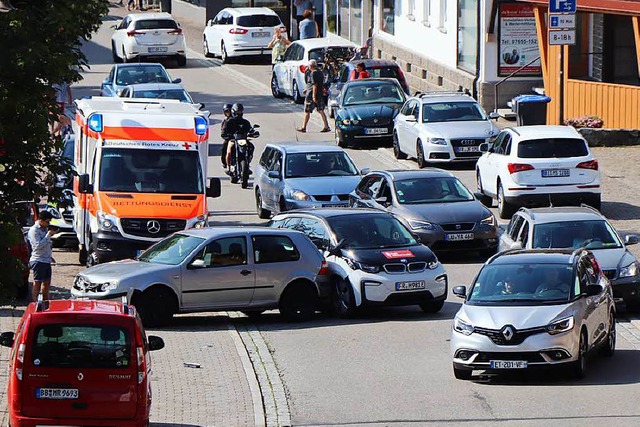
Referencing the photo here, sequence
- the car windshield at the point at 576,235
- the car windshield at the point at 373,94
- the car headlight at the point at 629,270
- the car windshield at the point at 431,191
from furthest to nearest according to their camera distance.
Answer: the car windshield at the point at 373,94 → the car windshield at the point at 431,191 → the car windshield at the point at 576,235 → the car headlight at the point at 629,270

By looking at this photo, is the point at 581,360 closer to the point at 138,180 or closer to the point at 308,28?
the point at 138,180

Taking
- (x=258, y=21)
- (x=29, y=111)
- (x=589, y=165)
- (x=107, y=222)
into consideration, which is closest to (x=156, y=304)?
(x=107, y=222)

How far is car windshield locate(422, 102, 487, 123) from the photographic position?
34.8 m

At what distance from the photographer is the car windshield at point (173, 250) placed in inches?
843

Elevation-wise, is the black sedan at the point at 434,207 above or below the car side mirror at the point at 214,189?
below

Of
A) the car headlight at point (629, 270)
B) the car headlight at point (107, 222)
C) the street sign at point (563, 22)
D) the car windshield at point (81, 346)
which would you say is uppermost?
the street sign at point (563, 22)

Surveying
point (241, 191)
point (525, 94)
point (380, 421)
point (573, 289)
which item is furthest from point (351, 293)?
point (525, 94)

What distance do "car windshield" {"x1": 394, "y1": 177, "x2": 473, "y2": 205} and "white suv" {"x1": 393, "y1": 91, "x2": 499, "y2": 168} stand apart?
22.1 feet

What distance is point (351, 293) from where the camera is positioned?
21578 millimetres

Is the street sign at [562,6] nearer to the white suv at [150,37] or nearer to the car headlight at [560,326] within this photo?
the car headlight at [560,326]

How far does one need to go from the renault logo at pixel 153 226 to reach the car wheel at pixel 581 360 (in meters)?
9.65

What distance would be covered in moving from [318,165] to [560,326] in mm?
13604

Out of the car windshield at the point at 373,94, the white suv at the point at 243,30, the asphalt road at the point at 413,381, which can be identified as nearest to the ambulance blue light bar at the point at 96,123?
the asphalt road at the point at 413,381

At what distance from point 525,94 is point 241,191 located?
9.67m
